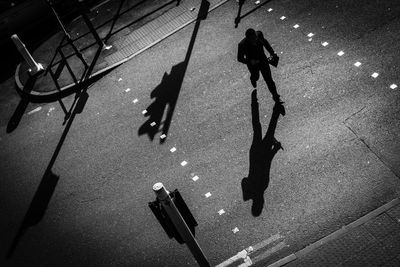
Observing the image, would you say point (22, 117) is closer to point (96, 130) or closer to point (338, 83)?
point (96, 130)

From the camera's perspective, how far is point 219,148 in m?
9.34

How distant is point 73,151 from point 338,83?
6.34m

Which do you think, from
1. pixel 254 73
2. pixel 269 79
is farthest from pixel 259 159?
pixel 254 73

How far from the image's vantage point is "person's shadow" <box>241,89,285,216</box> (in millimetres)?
8289

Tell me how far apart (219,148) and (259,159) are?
94 centimetres

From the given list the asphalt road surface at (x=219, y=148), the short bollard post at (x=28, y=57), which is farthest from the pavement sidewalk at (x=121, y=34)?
the asphalt road surface at (x=219, y=148)

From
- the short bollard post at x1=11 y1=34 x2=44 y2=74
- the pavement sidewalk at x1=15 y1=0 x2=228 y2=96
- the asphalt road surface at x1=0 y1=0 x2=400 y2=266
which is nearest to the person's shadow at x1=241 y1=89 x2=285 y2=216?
the asphalt road surface at x1=0 y1=0 x2=400 y2=266

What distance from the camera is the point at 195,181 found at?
8.95 m

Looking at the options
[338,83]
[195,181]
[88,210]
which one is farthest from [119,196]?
[338,83]

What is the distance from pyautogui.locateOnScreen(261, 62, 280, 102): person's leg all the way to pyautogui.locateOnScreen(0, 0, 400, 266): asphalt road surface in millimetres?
307

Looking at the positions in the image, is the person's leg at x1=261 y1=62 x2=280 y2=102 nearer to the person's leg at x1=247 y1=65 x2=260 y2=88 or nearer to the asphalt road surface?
the person's leg at x1=247 y1=65 x2=260 y2=88

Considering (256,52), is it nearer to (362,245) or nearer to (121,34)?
(362,245)

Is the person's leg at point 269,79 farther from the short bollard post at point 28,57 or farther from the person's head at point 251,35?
the short bollard post at point 28,57

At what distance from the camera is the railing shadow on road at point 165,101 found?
34.0 feet
